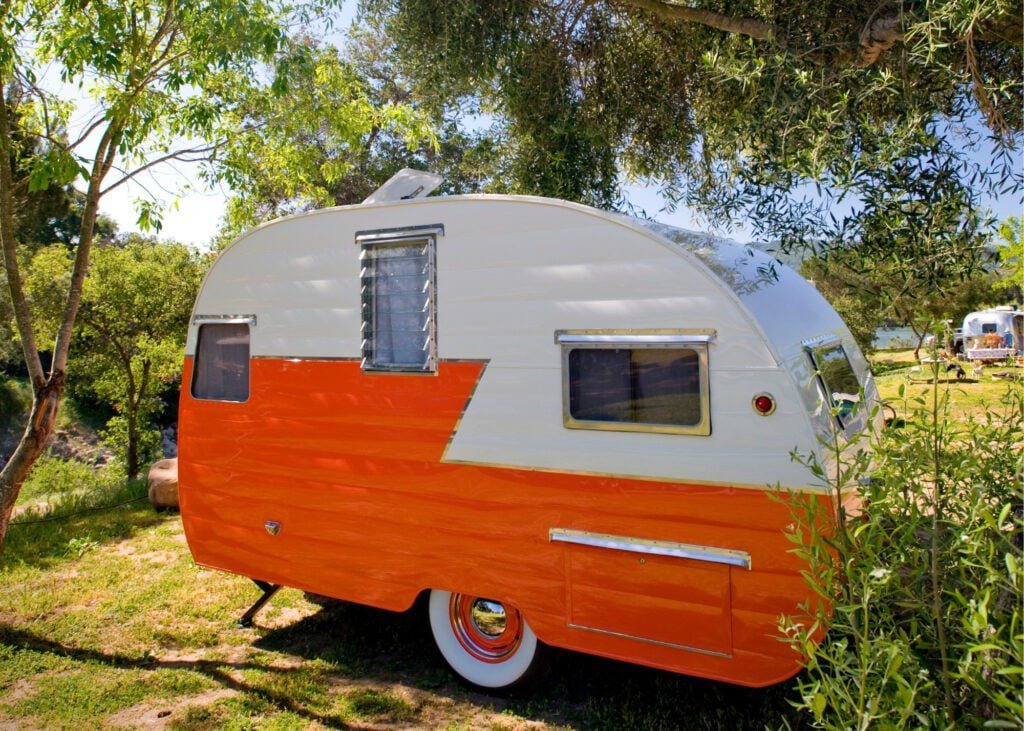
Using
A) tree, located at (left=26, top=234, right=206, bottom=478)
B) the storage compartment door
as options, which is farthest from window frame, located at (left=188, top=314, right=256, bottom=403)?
tree, located at (left=26, top=234, right=206, bottom=478)

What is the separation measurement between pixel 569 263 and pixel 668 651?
2.26 metres

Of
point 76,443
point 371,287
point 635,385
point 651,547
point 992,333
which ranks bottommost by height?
point 76,443

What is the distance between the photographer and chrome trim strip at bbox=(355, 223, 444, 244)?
472cm

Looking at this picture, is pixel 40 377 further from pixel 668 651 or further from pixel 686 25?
pixel 686 25

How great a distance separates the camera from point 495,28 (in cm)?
671

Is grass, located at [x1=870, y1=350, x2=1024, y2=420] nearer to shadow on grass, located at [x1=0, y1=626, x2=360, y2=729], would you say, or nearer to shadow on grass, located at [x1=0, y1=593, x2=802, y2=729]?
shadow on grass, located at [x1=0, y1=593, x2=802, y2=729]

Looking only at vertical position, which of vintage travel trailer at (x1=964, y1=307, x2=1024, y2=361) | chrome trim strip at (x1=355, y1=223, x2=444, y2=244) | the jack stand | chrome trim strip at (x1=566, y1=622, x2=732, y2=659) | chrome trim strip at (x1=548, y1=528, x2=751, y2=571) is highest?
vintage travel trailer at (x1=964, y1=307, x2=1024, y2=361)

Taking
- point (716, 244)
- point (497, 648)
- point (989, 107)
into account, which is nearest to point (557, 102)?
point (716, 244)

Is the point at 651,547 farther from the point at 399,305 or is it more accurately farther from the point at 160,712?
the point at 160,712

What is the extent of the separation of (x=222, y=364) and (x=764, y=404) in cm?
412

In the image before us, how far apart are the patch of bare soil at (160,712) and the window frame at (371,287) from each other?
97.6 inches

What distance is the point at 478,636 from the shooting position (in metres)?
5.02

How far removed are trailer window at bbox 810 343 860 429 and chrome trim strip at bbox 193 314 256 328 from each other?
13.1 feet

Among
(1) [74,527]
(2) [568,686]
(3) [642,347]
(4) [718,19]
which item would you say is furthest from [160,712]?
(4) [718,19]
